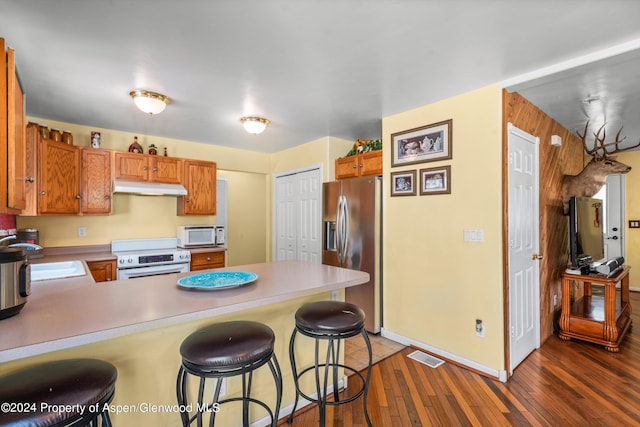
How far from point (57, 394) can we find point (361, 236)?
281 centimetres

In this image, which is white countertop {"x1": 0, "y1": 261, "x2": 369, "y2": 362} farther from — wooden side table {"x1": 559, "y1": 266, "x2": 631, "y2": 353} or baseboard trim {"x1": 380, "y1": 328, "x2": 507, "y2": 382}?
wooden side table {"x1": 559, "y1": 266, "x2": 631, "y2": 353}

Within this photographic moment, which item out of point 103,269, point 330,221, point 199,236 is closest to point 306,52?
point 330,221

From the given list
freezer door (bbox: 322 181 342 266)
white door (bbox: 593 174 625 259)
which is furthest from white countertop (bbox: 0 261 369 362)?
white door (bbox: 593 174 625 259)

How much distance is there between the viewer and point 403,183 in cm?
310

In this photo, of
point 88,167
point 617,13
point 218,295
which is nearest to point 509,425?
point 218,295

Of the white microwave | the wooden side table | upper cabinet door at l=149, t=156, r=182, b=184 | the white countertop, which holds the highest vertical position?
upper cabinet door at l=149, t=156, r=182, b=184

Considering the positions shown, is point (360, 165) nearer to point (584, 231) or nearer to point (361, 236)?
point (361, 236)

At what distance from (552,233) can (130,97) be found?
4.48 meters

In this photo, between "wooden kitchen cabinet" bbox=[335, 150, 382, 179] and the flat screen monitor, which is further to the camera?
"wooden kitchen cabinet" bbox=[335, 150, 382, 179]

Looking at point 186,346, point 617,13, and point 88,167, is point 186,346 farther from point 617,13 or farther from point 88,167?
point 88,167

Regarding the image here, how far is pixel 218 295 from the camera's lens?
151 cm

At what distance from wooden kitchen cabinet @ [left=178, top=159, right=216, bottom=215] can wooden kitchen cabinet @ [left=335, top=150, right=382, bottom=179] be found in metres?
1.84

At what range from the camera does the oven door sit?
3.38m

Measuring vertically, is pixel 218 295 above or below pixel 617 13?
below
